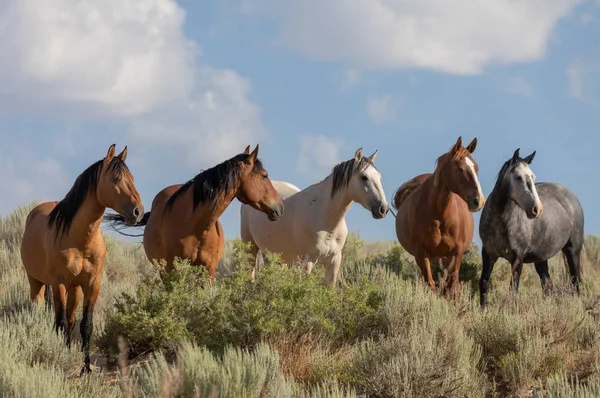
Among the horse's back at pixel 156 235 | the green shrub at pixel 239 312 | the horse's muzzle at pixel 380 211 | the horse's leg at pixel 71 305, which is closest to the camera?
the green shrub at pixel 239 312

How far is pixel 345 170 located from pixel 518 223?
2.55m

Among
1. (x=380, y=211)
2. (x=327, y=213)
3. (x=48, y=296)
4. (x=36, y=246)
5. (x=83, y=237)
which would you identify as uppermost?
(x=327, y=213)

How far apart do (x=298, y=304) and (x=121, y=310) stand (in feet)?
6.82

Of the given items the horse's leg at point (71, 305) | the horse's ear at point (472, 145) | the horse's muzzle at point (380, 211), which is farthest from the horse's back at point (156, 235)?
the horse's ear at point (472, 145)

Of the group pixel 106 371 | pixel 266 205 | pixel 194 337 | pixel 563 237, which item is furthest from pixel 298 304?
pixel 563 237

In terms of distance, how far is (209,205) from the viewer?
880 cm

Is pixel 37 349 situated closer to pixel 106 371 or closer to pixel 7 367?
pixel 106 371

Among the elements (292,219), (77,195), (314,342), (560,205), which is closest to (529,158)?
(560,205)

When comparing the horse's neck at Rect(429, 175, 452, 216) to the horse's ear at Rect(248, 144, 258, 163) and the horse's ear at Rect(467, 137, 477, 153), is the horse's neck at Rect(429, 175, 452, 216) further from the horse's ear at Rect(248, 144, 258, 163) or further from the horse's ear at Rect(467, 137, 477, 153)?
the horse's ear at Rect(248, 144, 258, 163)

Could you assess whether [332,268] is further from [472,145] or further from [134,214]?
[134,214]

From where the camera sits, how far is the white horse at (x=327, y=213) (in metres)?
10.2

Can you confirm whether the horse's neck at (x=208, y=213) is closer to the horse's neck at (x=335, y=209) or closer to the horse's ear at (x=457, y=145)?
the horse's neck at (x=335, y=209)

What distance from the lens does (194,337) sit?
774 cm

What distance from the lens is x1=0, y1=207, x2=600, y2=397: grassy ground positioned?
662 cm
